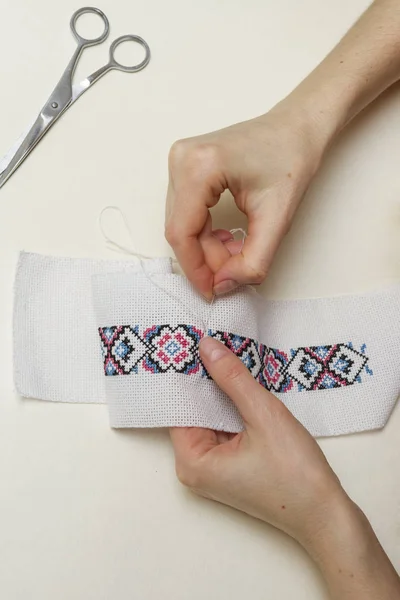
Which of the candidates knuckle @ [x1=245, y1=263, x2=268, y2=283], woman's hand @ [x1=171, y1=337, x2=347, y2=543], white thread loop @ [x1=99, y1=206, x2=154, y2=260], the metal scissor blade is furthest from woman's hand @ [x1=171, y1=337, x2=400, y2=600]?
the metal scissor blade

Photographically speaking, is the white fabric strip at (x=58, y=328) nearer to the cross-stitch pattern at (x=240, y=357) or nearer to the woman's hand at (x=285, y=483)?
the cross-stitch pattern at (x=240, y=357)

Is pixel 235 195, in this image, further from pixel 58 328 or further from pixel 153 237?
pixel 58 328

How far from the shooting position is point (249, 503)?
2.70 ft

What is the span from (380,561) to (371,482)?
135 mm

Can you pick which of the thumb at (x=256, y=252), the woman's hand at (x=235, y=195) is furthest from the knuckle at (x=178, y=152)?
the thumb at (x=256, y=252)

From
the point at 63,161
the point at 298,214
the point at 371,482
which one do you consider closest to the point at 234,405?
the point at 371,482

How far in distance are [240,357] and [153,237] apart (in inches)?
9.5

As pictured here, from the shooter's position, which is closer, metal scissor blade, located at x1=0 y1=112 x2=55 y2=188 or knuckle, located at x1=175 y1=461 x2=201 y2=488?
knuckle, located at x1=175 y1=461 x2=201 y2=488

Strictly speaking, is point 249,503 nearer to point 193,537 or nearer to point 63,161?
point 193,537

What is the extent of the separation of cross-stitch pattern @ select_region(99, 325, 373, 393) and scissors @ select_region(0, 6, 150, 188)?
31 cm

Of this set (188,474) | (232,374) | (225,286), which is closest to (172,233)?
(225,286)

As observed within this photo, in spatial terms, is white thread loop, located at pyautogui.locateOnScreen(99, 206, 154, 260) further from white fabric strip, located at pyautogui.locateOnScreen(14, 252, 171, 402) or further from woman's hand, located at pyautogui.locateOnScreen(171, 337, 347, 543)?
woman's hand, located at pyautogui.locateOnScreen(171, 337, 347, 543)

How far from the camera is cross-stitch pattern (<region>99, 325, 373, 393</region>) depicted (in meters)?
0.85

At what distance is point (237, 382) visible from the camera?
32.3 inches
